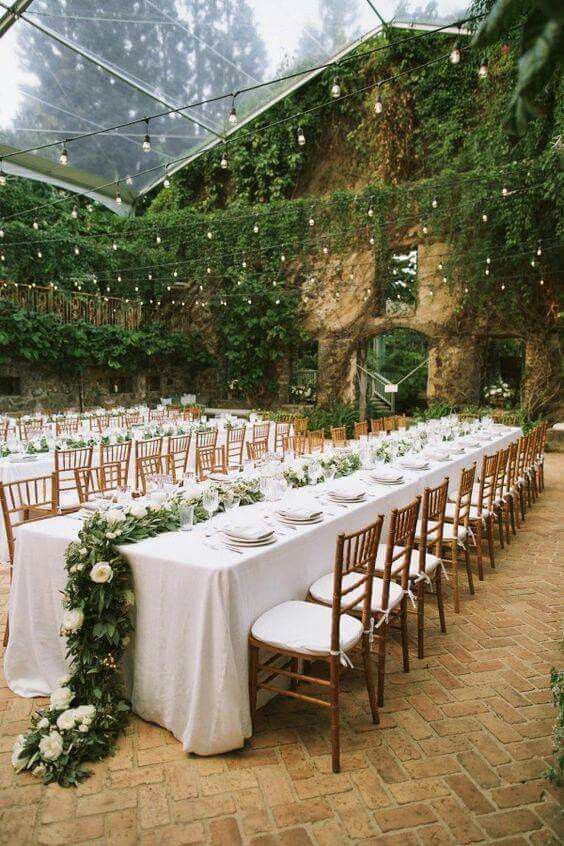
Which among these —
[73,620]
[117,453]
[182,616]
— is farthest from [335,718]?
[117,453]

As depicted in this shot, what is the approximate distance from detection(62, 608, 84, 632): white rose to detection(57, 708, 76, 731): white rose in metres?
0.36

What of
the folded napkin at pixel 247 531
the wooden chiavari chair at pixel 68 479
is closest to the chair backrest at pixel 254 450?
the wooden chiavari chair at pixel 68 479

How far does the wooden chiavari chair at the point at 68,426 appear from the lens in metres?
7.89

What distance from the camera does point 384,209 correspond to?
14.9 meters

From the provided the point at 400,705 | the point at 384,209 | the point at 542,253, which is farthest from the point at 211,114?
the point at 400,705

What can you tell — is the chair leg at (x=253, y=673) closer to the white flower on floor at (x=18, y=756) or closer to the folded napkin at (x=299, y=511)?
the folded napkin at (x=299, y=511)

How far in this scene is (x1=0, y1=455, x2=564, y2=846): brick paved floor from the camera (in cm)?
207

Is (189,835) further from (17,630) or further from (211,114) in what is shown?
(211,114)

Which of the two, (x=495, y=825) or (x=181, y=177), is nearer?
(x=495, y=825)

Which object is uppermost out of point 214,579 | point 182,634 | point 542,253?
point 542,253

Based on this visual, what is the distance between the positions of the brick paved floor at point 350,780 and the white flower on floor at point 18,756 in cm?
4

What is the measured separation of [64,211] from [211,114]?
234 inches

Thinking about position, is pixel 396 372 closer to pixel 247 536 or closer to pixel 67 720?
pixel 247 536

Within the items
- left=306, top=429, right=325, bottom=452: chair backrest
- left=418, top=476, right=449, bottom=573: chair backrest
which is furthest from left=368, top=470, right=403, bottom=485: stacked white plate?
left=306, top=429, right=325, bottom=452: chair backrest
